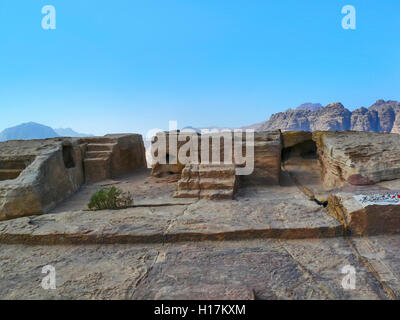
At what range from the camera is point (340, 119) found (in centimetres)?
6391

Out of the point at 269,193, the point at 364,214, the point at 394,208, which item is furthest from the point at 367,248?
the point at 269,193

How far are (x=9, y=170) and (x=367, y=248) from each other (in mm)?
6554

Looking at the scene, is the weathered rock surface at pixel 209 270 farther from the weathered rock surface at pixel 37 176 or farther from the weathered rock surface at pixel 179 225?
the weathered rock surface at pixel 37 176

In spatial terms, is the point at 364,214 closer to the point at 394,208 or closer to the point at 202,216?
the point at 394,208

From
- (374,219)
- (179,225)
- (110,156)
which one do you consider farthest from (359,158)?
(110,156)

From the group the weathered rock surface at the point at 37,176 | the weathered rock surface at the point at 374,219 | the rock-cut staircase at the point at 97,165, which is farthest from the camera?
the rock-cut staircase at the point at 97,165

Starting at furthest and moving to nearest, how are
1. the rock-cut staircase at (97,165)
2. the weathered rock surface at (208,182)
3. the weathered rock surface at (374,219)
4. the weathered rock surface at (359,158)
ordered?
the rock-cut staircase at (97,165)
the weathered rock surface at (359,158)
the weathered rock surface at (208,182)
the weathered rock surface at (374,219)

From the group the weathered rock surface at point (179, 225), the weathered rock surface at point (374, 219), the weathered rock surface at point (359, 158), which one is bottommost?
the weathered rock surface at point (179, 225)

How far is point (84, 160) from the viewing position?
6832mm

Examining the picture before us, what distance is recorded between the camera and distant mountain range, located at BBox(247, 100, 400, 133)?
6193 centimetres

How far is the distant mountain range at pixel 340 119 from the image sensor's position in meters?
61.9

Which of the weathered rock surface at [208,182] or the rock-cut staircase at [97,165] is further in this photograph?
the rock-cut staircase at [97,165]

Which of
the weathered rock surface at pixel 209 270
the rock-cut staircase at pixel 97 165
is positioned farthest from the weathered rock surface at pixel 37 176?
the weathered rock surface at pixel 209 270

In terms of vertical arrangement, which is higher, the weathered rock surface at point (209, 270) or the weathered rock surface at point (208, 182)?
the weathered rock surface at point (208, 182)
